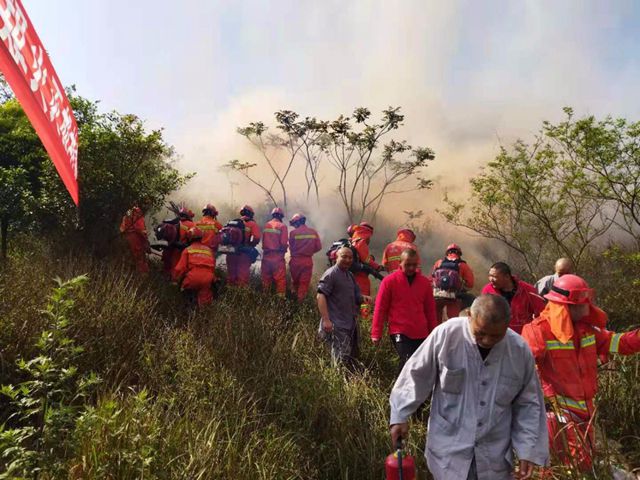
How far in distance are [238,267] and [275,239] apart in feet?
2.79

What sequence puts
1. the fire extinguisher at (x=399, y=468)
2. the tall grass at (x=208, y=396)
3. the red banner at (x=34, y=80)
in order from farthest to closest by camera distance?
the tall grass at (x=208, y=396) < the fire extinguisher at (x=399, y=468) < the red banner at (x=34, y=80)

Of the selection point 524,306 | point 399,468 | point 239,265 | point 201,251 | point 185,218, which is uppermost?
point 185,218

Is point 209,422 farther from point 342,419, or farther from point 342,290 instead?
point 342,290

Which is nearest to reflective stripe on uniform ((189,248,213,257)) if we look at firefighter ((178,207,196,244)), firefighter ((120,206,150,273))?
firefighter ((120,206,150,273))

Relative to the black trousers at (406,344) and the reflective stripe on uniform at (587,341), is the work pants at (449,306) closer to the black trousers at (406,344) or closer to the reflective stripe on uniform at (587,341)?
the black trousers at (406,344)

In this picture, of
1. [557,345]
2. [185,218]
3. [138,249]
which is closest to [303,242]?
[185,218]

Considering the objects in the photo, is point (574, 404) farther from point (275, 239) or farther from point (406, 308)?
point (275, 239)

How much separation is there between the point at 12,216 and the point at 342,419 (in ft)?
17.5

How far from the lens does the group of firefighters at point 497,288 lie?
10.4 ft

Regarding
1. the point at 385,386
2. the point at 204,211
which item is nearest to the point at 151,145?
the point at 204,211

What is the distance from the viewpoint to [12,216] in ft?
20.6

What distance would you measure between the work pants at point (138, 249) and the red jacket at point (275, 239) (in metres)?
2.04

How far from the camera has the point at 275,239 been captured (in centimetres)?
843

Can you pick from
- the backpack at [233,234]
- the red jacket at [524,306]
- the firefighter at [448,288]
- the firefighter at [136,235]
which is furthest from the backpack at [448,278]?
the firefighter at [136,235]
